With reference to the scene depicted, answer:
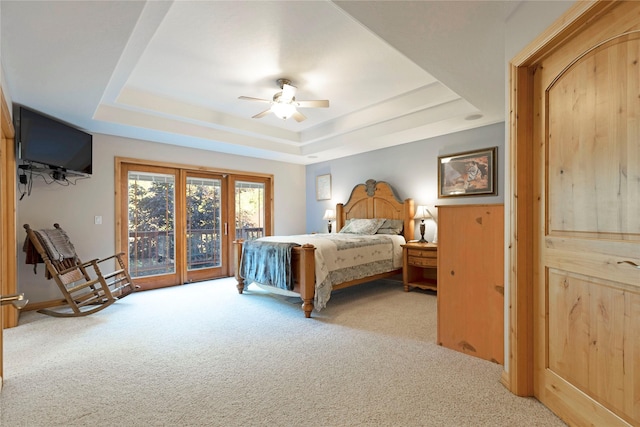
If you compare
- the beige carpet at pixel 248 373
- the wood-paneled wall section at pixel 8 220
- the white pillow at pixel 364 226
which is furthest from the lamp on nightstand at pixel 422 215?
the wood-paneled wall section at pixel 8 220

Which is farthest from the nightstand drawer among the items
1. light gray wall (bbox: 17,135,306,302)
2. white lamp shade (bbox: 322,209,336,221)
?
Answer: light gray wall (bbox: 17,135,306,302)

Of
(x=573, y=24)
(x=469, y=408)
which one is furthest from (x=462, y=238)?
(x=573, y=24)

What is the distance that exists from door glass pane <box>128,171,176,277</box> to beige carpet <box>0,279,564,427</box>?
1424 mm

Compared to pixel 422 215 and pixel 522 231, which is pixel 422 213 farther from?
pixel 522 231

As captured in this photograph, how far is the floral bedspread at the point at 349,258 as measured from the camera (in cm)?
347

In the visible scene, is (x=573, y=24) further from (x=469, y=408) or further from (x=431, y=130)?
(x=431, y=130)

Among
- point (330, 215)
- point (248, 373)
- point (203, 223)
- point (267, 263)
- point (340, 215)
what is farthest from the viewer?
point (330, 215)

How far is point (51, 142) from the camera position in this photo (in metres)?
3.46

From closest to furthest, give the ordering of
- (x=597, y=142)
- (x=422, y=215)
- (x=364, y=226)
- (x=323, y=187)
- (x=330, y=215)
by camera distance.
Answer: (x=597, y=142) < (x=422, y=215) < (x=364, y=226) < (x=330, y=215) < (x=323, y=187)

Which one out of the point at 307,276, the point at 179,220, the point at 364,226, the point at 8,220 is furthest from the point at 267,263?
the point at 8,220

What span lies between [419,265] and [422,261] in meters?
0.08

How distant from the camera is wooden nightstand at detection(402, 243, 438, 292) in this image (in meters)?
4.20

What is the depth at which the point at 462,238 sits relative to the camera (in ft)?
8.16

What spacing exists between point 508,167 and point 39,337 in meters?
4.08
